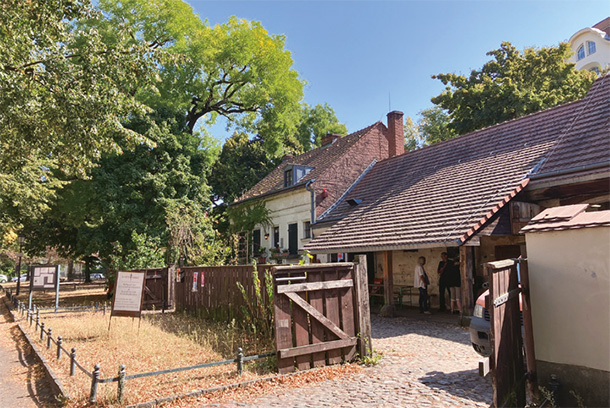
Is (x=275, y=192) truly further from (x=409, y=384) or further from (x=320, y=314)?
(x=409, y=384)

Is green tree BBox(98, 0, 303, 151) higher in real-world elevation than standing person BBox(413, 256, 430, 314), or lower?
higher

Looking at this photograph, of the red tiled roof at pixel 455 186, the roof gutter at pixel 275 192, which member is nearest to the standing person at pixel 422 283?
the red tiled roof at pixel 455 186

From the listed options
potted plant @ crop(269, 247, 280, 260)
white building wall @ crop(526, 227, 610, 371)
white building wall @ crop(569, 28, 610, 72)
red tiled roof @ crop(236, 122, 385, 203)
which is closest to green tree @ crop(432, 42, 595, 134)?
red tiled roof @ crop(236, 122, 385, 203)

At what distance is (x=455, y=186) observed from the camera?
1438 centimetres

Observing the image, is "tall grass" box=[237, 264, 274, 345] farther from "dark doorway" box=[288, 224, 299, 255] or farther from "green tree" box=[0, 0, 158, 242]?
"dark doorway" box=[288, 224, 299, 255]

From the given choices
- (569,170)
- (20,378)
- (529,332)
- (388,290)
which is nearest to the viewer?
(529,332)

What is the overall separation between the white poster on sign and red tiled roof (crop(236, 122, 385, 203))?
1285 centimetres

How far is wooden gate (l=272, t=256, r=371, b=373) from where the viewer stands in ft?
23.7

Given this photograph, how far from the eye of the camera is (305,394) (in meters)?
6.14

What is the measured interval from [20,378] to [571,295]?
8.99 meters

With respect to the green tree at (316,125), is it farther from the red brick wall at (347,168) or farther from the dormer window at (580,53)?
the dormer window at (580,53)

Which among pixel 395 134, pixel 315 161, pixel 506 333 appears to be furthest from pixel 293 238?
pixel 506 333

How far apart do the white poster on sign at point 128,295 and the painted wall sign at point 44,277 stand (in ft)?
16.8

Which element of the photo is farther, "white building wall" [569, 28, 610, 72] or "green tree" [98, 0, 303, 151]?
"white building wall" [569, 28, 610, 72]
